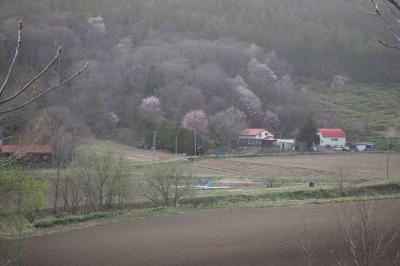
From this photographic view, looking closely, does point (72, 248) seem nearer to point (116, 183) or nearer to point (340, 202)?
point (116, 183)

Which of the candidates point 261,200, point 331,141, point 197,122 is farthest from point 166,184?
point 331,141

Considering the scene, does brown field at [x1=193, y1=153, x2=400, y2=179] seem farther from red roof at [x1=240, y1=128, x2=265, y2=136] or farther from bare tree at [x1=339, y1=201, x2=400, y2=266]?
bare tree at [x1=339, y1=201, x2=400, y2=266]

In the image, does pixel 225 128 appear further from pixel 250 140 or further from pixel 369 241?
pixel 369 241

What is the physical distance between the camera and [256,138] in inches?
3083

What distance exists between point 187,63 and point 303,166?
51.4m

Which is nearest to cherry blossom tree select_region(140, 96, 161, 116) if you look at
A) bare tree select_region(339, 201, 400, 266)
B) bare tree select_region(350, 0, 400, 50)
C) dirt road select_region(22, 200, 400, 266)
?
dirt road select_region(22, 200, 400, 266)

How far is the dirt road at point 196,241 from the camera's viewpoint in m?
17.4

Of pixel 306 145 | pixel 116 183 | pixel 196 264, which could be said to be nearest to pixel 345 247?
pixel 196 264

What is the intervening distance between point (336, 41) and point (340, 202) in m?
136

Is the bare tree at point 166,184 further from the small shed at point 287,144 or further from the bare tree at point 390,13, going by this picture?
the small shed at point 287,144

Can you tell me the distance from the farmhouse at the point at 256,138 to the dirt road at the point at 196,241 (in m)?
49.0

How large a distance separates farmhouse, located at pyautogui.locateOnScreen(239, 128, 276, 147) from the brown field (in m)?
12.1

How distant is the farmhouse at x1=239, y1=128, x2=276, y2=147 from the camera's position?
7831 cm

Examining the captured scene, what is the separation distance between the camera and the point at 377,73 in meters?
142
